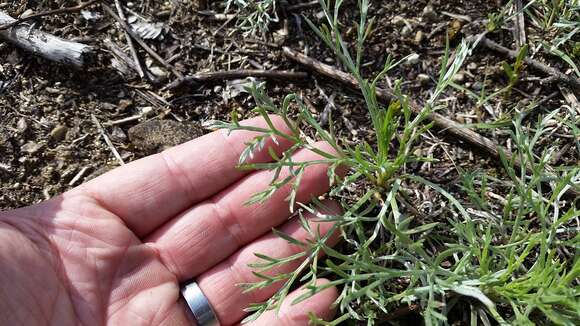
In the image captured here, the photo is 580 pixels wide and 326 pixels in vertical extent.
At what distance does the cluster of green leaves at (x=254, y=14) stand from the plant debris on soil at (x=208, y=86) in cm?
3

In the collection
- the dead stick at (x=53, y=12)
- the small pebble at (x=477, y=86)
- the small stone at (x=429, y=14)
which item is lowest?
the small pebble at (x=477, y=86)

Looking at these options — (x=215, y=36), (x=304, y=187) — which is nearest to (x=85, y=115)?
(x=215, y=36)

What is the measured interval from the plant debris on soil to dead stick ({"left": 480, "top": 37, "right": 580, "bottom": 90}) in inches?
0.9

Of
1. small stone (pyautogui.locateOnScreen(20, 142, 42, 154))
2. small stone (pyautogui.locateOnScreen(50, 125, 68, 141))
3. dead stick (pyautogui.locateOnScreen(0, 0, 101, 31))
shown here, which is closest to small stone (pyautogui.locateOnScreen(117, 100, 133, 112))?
small stone (pyautogui.locateOnScreen(50, 125, 68, 141))

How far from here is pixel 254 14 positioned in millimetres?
2465

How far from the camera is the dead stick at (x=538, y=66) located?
2357mm

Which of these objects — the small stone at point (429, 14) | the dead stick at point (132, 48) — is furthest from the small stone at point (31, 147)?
the small stone at point (429, 14)

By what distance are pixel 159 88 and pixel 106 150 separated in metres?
0.34

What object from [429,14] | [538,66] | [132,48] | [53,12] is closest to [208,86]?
[132,48]

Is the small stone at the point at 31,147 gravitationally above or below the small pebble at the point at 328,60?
above

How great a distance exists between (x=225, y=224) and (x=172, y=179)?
0.81ft

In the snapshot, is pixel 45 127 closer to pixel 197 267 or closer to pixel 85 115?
pixel 85 115

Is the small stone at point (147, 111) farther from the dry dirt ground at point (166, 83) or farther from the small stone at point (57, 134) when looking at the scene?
the small stone at point (57, 134)

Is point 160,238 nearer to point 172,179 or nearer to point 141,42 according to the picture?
point 172,179
